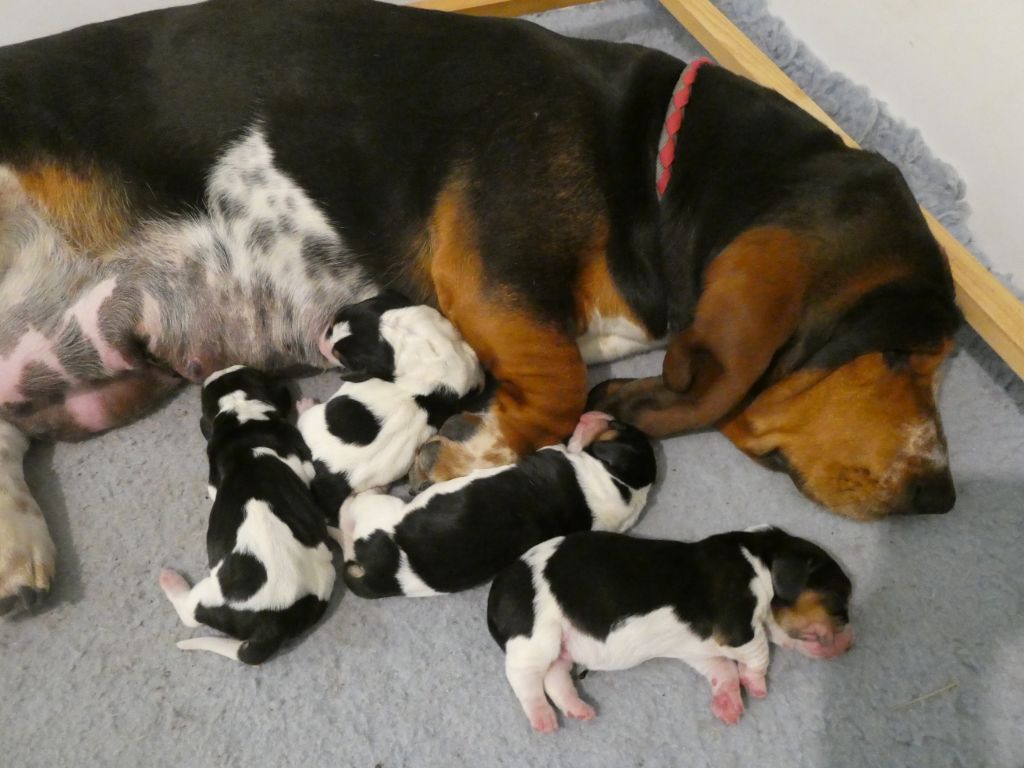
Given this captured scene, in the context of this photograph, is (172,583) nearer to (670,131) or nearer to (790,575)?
(790,575)

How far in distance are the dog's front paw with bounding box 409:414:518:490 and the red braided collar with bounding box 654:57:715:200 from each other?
2.36 feet

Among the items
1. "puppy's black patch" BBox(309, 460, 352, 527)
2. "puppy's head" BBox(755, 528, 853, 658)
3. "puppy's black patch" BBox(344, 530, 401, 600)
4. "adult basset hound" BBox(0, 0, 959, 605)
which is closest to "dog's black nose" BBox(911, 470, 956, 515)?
"adult basset hound" BBox(0, 0, 959, 605)

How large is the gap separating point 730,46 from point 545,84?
100 centimetres

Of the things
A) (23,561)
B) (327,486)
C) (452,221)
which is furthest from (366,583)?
(452,221)

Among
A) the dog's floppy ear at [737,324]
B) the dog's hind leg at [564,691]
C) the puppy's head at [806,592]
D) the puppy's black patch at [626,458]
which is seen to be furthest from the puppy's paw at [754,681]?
the dog's floppy ear at [737,324]

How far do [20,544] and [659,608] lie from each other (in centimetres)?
142

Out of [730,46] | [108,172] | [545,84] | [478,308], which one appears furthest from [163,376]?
[730,46]

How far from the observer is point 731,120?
2053mm

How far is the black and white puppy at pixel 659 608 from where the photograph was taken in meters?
1.68

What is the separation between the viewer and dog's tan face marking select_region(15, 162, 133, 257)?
1992 mm

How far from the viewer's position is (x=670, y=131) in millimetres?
2020

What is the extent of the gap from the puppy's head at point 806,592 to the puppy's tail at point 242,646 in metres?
1.06

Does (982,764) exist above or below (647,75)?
below

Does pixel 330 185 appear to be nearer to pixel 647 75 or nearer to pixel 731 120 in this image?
pixel 647 75
